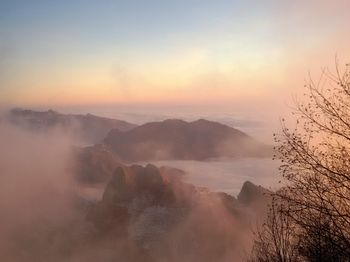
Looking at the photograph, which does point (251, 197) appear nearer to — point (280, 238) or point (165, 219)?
point (165, 219)

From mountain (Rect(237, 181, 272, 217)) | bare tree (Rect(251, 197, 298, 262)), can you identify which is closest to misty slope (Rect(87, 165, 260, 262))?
mountain (Rect(237, 181, 272, 217))

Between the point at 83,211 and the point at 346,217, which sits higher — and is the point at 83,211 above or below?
below

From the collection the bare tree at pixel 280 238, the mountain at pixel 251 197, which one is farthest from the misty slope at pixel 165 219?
the bare tree at pixel 280 238

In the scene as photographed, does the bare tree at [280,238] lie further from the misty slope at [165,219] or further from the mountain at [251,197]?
the mountain at [251,197]

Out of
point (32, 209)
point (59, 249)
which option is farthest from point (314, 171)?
point (32, 209)

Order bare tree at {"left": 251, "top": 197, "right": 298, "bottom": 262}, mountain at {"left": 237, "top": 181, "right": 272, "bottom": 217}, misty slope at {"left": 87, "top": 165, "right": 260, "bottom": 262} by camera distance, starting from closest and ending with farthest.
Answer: bare tree at {"left": 251, "top": 197, "right": 298, "bottom": 262}
misty slope at {"left": 87, "top": 165, "right": 260, "bottom": 262}
mountain at {"left": 237, "top": 181, "right": 272, "bottom": 217}

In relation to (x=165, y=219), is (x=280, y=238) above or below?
above

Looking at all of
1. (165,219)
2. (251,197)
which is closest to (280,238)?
(251,197)

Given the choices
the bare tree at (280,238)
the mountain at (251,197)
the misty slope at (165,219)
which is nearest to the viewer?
the bare tree at (280,238)

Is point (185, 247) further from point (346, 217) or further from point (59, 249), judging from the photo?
point (346, 217)

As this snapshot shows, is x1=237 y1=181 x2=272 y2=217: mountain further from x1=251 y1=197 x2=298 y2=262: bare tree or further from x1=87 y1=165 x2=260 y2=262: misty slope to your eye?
x1=251 y1=197 x2=298 y2=262: bare tree

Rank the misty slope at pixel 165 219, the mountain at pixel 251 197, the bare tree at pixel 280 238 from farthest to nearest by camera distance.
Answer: the mountain at pixel 251 197
the misty slope at pixel 165 219
the bare tree at pixel 280 238
